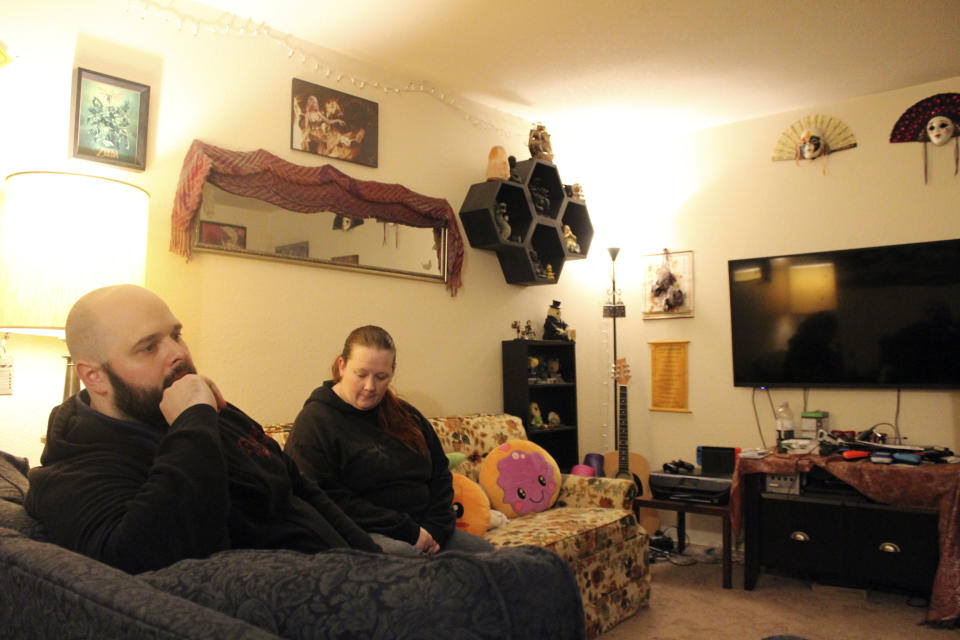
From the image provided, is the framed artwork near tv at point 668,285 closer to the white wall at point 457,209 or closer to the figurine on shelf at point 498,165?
the white wall at point 457,209

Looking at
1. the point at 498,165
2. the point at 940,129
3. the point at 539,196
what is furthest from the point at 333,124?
the point at 940,129

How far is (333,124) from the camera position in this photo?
3443 mm

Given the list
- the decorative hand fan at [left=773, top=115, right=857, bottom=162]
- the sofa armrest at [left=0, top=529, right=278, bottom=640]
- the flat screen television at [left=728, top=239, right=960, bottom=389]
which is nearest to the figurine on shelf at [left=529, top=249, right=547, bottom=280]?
the flat screen television at [left=728, top=239, right=960, bottom=389]

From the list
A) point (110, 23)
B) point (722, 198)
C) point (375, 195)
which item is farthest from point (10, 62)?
point (722, 198)

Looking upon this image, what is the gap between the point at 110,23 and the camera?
2.70m

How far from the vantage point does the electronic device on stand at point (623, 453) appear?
14.6 ft

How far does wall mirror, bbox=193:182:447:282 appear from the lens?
296 centimetres

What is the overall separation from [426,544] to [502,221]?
236 cm

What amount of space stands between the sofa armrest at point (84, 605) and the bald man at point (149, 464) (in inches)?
5.9

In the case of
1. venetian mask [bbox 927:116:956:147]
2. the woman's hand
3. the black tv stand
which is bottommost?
the black tv stand

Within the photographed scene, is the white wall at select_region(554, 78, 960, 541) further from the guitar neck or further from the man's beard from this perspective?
the man's beard

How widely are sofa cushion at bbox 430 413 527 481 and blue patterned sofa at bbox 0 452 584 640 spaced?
253cm

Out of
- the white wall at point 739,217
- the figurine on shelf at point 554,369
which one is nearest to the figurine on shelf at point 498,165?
the white wall at point 739,217

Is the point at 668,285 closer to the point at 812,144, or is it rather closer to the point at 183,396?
the point at 812,144
